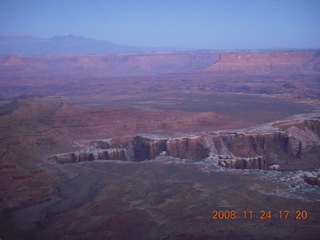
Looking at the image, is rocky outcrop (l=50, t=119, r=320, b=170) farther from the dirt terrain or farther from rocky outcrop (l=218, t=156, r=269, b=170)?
rocky outcrop (l=218, t=156, r=269, b=170)

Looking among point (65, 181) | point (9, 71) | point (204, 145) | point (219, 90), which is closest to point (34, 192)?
point (65, 181)

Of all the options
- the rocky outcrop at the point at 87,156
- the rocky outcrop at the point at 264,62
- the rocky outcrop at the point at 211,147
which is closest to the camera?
the rocky outcrop at the point at 87,156

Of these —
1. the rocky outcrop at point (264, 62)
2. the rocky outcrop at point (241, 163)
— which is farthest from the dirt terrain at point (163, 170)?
the rocky outcrop at point (264, 62)

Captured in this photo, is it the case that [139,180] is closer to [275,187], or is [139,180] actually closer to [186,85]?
[275,187]

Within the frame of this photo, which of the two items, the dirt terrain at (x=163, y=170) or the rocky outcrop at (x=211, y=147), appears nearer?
the dirt terrain at (x=163, y=170)
